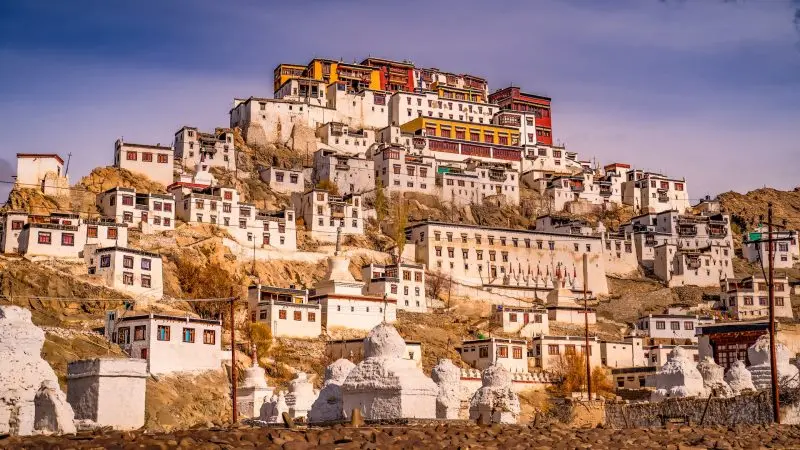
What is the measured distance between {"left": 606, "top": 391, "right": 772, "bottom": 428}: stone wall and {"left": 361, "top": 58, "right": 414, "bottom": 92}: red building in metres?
90.5

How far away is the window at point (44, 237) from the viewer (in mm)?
75938

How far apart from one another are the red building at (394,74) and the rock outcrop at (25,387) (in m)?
107

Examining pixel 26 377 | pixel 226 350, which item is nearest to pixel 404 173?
pixel 226 350

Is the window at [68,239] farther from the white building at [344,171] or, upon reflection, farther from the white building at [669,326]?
the white building at [669,326]

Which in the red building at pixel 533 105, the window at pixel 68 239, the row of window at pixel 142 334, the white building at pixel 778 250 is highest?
the red building at pixel 533 105

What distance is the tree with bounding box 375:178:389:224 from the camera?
105 meters

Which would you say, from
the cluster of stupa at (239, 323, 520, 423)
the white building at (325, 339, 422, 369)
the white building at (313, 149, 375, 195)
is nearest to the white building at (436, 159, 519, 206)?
the white building at (313, 149, 375, 195)

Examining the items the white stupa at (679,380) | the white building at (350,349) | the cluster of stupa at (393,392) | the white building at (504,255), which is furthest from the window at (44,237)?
the white stupa at (679,380)

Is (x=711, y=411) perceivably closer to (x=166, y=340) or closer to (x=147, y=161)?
(x=166, y=340)

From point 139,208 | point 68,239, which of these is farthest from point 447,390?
point 139,208

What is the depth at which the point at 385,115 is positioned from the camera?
124 meters

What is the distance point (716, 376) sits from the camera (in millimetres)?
40312

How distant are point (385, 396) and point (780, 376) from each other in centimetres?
1881

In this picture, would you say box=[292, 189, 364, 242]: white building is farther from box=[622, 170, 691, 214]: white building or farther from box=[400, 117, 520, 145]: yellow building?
box=[622, 170, 691, 214]: white building
